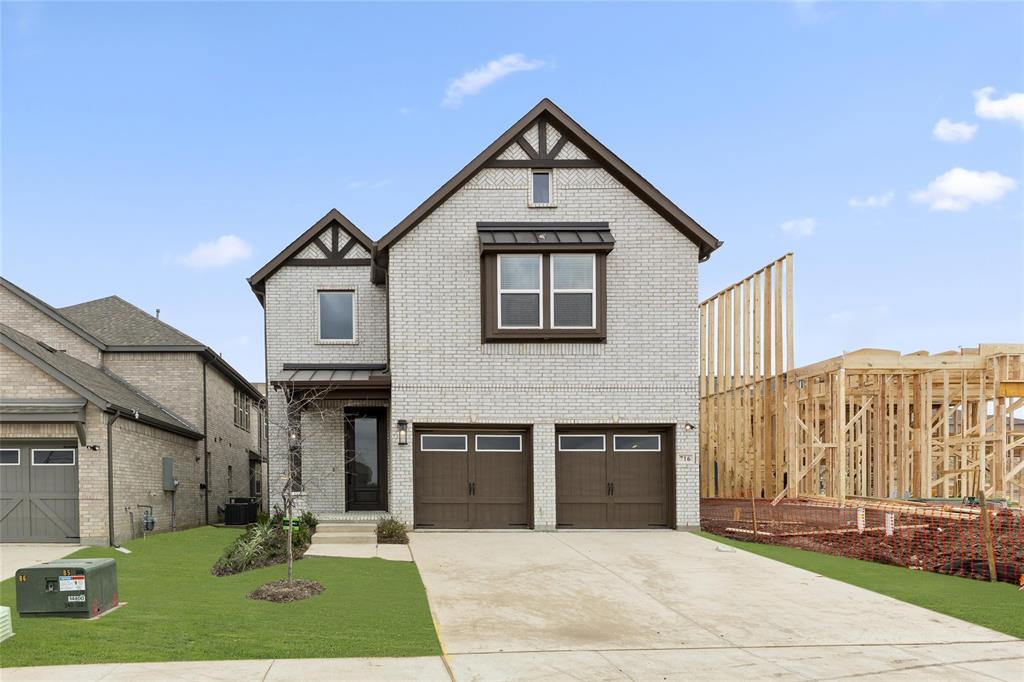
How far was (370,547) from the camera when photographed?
1578cm

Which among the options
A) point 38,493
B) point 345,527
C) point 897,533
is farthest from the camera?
point 38,493

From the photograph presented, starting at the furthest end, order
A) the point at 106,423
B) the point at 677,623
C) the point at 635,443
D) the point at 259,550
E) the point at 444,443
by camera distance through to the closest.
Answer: the point at 635,443 < the point at 444,443 < the point at 106,423 < the point at 259,550 < the point at 677,623

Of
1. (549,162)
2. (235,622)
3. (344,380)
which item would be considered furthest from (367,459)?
(235,622)

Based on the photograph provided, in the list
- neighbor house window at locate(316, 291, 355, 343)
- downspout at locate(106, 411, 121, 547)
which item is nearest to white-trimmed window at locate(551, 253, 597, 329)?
neighbor house window at locate(316, 291, 355, 343)

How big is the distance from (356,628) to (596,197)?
39.4ft

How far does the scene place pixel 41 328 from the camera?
23.4 metres

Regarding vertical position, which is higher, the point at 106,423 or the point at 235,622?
the point at 106,423

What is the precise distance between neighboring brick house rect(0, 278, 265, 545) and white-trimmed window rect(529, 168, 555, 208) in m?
10.3

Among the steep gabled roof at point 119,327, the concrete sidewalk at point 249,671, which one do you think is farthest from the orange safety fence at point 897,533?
the steep gabled roof at point 119,327

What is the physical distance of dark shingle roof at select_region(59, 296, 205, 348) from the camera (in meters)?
24.7

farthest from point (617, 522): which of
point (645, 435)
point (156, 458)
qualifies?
point (156, 458)

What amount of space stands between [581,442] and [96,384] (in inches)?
451

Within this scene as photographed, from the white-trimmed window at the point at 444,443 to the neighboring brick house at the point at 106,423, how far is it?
6580 millimetres

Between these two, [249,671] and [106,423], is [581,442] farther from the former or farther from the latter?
[249,671]
